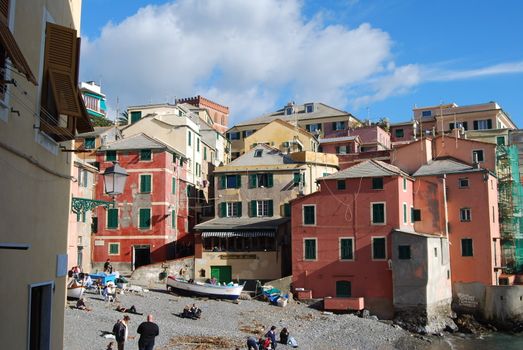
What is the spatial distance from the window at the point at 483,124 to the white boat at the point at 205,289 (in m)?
44.3

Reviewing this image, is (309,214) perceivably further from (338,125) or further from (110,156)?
(338,125)

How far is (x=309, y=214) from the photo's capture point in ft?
158

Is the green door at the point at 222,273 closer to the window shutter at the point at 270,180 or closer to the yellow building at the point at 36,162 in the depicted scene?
the window shutter at the point at 270,180

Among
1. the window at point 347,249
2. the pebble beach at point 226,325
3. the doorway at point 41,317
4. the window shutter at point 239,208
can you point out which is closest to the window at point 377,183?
the window at point 347,249

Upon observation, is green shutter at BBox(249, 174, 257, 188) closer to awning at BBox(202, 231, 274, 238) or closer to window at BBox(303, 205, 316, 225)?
awning at BBox(202, 231, 274, 238)

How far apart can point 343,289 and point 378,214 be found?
6.33 meters

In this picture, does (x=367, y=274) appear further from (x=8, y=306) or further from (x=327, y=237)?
(x=8, y=306)

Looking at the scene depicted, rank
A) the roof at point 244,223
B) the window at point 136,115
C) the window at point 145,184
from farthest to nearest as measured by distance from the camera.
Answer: the window at point 136,115 < the window at point 145,184 < the roof at point 244,223

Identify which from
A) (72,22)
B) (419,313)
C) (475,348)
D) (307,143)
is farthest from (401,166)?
(72,22)

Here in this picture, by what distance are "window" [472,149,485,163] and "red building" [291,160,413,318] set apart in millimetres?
9893

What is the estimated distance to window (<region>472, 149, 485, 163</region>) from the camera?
5444 centimetres

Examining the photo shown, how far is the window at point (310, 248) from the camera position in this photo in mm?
47594

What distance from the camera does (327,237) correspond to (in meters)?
47.5

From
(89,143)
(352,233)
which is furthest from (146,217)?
(352,233)
